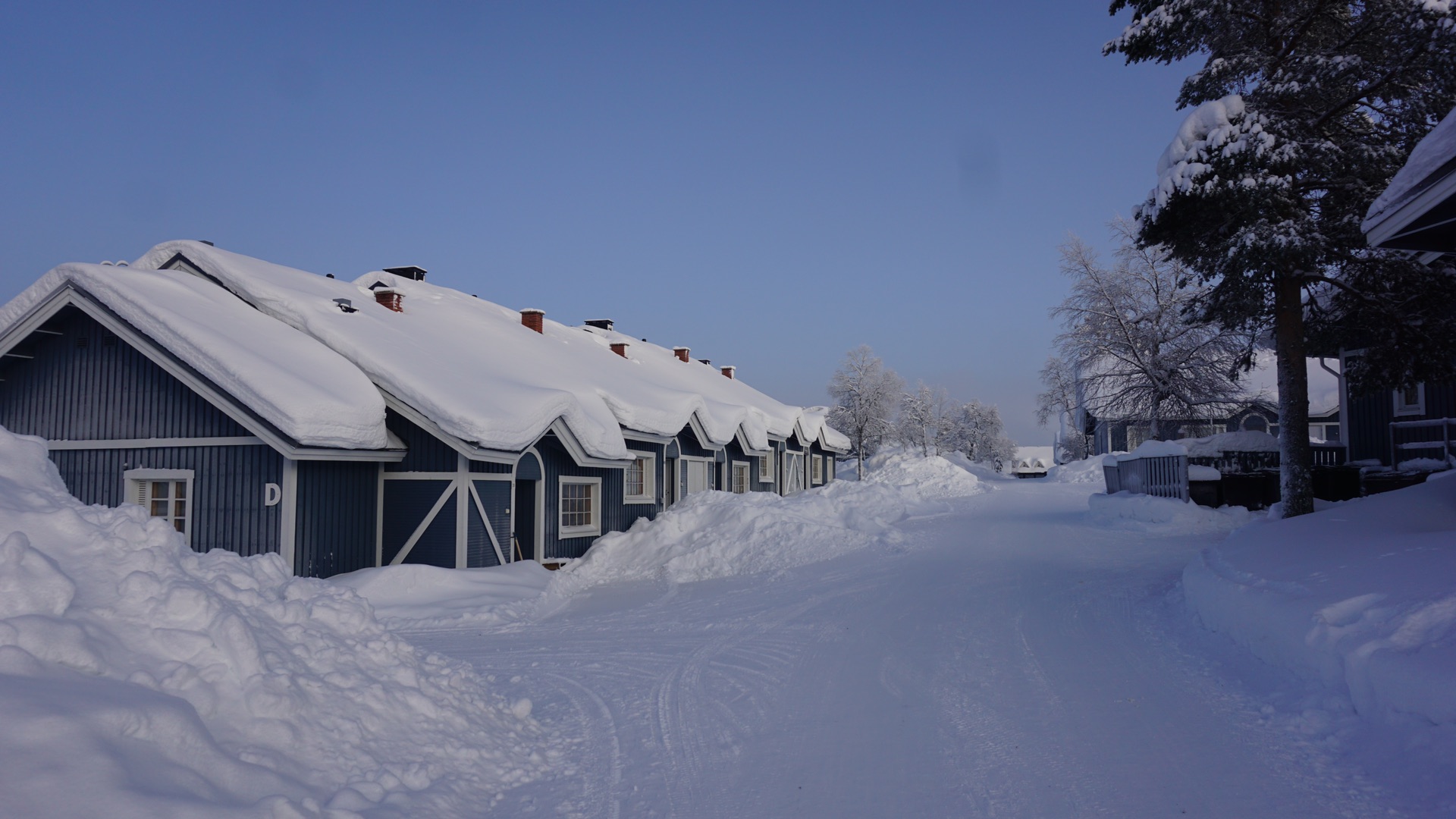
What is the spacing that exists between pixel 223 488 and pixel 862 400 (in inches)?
1915

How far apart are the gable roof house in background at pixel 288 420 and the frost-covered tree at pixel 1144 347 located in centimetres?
2353

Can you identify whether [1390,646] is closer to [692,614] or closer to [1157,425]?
[692,614]

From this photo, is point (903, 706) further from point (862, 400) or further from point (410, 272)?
point (862, 400)

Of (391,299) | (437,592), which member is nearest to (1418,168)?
(437,592)

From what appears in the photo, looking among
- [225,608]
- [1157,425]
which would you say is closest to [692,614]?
[225,608]

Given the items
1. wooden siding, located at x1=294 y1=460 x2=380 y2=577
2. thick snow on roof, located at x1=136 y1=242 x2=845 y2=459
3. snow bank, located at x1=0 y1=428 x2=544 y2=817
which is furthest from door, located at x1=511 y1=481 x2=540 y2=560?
snow bank, located at x1=0 y1=428 x2=544 y2=817

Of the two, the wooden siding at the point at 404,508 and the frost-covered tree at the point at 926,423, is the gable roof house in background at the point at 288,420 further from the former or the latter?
the frost-covered tree at the point at 926,423

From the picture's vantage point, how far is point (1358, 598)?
21.0 feet

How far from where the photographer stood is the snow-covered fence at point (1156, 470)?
2020 cm

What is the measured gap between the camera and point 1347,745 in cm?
520

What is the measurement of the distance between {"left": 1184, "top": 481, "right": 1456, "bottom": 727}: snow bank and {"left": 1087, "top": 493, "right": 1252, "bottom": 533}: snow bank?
767cm

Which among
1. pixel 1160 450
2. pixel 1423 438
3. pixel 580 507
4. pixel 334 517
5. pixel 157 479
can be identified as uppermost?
pixel 1423 438

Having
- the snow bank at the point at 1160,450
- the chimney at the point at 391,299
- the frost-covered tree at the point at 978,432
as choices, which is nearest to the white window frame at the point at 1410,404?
the snow bank at the point at 1160,450

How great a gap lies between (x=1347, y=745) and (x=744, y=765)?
375 cm
